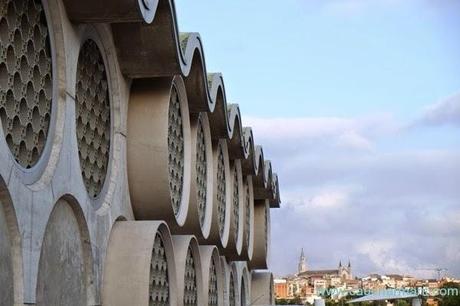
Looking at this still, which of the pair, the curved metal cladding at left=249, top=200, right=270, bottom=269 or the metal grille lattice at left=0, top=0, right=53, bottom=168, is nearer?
the metal grille lattice at left=0, top=0, right=53, bottom=168

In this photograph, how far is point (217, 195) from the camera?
70.5ft

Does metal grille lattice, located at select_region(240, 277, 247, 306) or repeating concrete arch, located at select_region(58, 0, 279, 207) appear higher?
repeating concrete arch, located at select_region(58, 0, 279, 207)

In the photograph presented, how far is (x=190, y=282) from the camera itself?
17375 millimetres

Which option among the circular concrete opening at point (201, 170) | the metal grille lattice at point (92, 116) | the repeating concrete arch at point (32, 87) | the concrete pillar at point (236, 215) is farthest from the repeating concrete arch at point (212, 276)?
the repeating concrete arch at point (32, 87)

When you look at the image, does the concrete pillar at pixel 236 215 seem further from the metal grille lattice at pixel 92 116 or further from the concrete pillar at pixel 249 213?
the metal grille lattice at pixel 92 116

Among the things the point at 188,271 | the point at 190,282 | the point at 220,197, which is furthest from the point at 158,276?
the point at 220,197

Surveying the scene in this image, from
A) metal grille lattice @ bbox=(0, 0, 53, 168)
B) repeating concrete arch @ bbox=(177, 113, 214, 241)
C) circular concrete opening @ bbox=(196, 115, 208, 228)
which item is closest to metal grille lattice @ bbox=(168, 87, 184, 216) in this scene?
repeating concrete arch @ bbox=(177, 113, 214, 241)

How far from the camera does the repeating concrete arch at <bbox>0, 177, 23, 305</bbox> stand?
8844 mm

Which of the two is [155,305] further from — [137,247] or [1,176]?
[1,176]

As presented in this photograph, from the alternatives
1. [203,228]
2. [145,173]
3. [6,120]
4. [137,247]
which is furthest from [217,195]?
[6,120]

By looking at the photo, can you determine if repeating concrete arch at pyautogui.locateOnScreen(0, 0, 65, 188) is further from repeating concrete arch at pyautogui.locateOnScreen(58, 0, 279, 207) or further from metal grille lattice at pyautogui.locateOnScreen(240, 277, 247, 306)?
metal grille lattice at pyautogui.locateOnScreen(240, 277, 247, 306)

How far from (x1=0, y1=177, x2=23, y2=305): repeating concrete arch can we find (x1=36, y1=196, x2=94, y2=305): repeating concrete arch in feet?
2.43

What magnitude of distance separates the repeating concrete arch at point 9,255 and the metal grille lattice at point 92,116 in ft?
9.81

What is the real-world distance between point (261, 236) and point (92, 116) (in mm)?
17865
